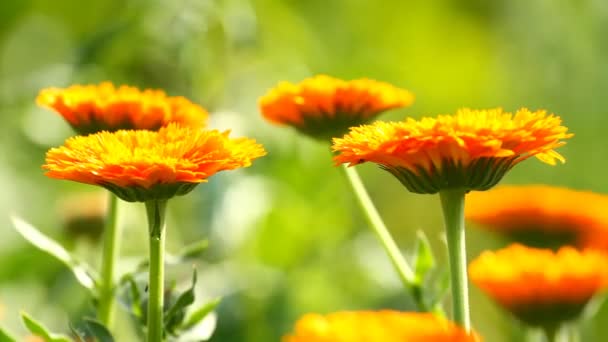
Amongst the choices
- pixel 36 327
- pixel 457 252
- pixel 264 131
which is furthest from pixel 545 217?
pixel 264 131

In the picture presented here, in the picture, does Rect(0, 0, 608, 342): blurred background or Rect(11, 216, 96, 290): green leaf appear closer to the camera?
Rect(11, 216, 96, 290): green leaf

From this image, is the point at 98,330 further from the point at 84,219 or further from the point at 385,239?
the point at 84,219

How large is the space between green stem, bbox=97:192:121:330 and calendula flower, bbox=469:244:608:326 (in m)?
0.22

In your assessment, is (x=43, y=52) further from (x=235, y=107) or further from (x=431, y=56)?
(x=431, y=56)

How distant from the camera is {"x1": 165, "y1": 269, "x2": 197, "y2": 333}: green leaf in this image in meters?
0.50

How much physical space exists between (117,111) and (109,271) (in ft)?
0.33

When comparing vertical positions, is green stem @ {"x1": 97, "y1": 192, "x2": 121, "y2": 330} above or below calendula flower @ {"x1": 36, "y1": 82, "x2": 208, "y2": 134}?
below

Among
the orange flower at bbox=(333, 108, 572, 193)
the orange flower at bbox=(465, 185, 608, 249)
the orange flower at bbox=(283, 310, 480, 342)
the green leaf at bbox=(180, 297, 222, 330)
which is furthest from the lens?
the orange flower at bbox=(465, 185, 608, 249)

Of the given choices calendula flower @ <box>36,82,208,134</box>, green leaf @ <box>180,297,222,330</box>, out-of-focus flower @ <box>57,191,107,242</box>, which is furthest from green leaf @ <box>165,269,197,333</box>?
out-of-focus flower @ <box>57,191,107,242</box>

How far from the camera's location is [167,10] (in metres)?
1.11

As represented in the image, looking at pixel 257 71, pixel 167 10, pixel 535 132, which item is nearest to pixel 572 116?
pixel 257 71

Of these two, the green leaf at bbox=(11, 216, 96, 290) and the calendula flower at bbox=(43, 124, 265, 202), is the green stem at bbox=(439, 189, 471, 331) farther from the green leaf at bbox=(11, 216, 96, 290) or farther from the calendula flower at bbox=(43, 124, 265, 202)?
the green leaf at bbox=(11, 216, 96, 290)

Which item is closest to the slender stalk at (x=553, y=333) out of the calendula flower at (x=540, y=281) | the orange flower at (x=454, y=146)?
the calendula flower at (x=540, y=281)

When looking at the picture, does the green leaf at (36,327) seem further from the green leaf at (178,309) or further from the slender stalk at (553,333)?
the slender stalk at (553,333)
